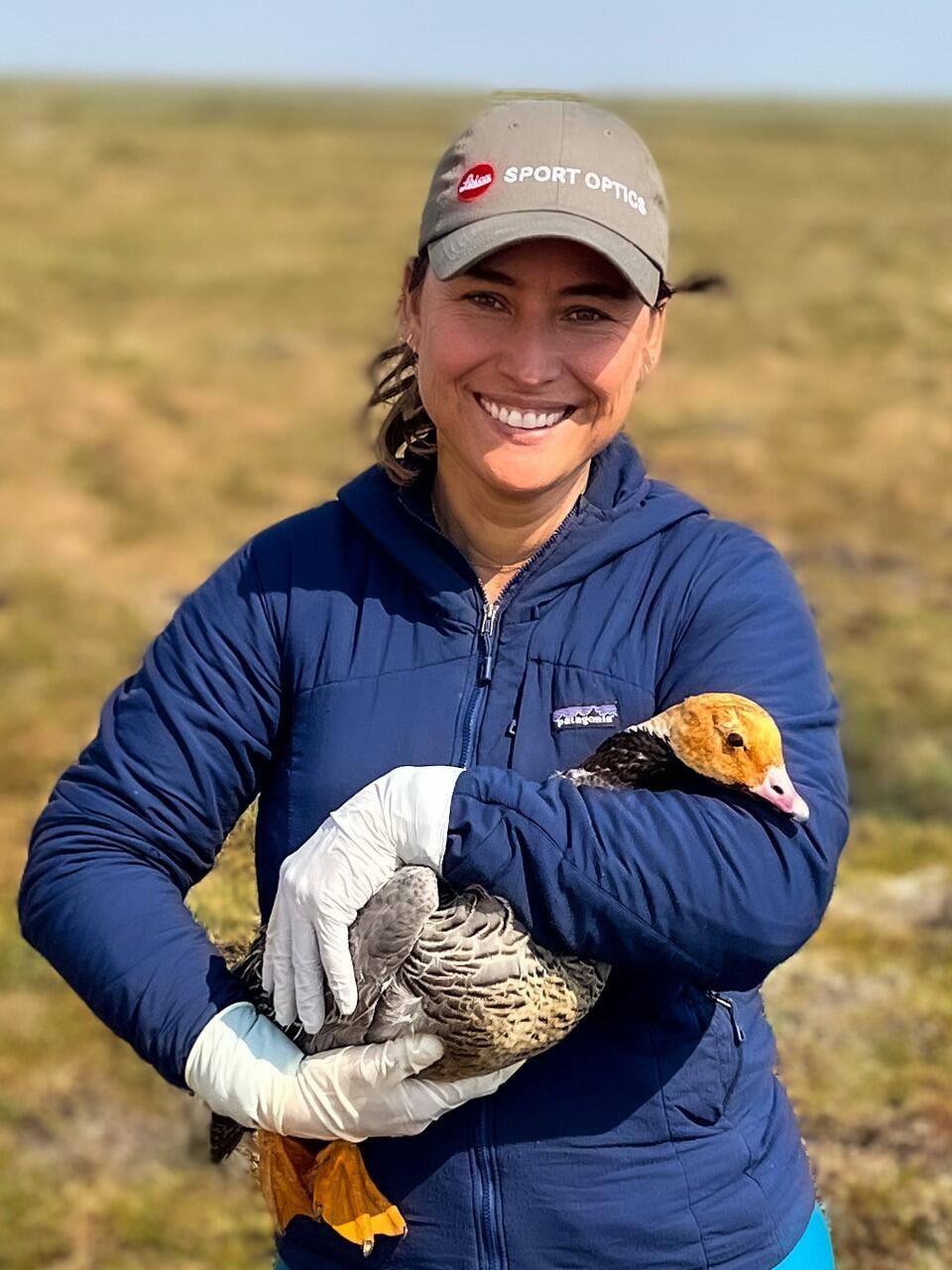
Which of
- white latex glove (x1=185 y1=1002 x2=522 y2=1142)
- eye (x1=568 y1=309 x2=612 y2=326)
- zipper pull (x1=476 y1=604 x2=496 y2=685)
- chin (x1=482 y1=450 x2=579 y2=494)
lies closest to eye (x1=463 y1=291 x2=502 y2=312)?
eye (x1=568 y1=309 x2=612 y2=326)

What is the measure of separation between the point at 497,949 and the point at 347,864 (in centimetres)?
29

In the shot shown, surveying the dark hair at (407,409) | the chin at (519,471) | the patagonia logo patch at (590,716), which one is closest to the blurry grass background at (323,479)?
the dark hair at (407,409)

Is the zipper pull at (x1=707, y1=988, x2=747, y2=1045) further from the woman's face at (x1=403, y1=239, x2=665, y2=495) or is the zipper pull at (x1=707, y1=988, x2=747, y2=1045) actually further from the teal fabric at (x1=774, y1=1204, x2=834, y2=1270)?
the woman's face at (x1=403, y1=239, x2=665, y2=495)

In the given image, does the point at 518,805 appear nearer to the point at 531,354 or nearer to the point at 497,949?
the point at 497,949

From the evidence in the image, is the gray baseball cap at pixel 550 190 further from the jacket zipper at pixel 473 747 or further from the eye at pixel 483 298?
the jacket zipper at pixel 473 747

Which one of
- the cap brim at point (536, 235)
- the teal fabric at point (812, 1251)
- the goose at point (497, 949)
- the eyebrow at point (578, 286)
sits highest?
the cap brim at point (536, 235)

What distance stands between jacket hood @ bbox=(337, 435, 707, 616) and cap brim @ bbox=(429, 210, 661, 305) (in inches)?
15.2

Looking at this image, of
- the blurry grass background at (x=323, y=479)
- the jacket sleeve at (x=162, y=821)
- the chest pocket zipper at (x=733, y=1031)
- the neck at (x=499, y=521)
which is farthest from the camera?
the blurry grass background at (x=323, y=479)

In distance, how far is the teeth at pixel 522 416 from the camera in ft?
9.98

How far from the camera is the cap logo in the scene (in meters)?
2.98

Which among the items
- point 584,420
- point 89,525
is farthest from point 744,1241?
point 89,525

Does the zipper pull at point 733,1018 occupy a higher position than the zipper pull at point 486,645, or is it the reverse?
the zipper pull at point 486,645

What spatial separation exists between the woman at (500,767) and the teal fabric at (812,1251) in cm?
1

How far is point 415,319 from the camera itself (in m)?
3.32
